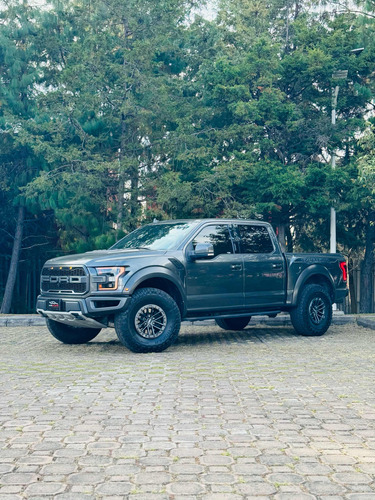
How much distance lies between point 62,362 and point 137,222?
11.3 meters

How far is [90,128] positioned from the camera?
69.7 ft

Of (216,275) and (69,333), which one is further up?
(216,275)

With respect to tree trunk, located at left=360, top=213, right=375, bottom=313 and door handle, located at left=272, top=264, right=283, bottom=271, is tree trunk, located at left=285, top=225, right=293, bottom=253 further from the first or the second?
door handle, located at left=272, top=264, right=283, bottom=271

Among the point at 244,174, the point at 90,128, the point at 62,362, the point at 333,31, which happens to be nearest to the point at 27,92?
the point at 90,128

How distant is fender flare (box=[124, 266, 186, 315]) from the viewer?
33.9 ft

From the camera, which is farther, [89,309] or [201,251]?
[201,251]

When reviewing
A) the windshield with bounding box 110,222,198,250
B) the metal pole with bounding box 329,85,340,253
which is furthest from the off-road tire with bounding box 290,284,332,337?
the metal pole with bounding box 329,85,340,253

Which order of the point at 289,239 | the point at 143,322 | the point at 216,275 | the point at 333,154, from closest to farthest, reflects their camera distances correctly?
the point at 143,322, the point at 216,275, the point at 333,154, the point at 289,239

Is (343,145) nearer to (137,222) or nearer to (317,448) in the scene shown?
(137,222)

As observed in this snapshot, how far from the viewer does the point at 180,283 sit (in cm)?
1098

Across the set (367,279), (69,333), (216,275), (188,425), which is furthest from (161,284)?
(367,279)

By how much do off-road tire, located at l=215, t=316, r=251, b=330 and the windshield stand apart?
9.61 feet

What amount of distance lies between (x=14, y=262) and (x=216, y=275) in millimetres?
14307

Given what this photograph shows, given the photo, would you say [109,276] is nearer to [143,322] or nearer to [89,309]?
[89,309]
